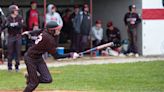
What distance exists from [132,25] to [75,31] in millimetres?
2410

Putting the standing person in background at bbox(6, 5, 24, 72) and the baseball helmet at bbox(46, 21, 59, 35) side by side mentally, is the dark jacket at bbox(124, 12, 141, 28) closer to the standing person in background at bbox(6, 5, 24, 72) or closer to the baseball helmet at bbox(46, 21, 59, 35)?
the standing person in background at bbox(6, 5, 24, 72)

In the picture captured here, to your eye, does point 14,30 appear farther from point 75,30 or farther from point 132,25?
point 132,25

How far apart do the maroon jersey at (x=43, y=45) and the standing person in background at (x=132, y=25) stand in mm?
10675

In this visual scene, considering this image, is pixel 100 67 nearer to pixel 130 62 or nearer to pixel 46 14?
pixel 130 62

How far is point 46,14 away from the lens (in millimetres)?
20969

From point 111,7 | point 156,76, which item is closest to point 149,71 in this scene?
point 156,76

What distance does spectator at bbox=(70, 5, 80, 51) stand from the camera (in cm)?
2152

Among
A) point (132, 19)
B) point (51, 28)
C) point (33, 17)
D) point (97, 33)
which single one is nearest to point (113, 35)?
point (97, 33)

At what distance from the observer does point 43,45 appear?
455 inches

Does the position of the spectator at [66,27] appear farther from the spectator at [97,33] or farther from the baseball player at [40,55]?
the baseball player at [40,55]

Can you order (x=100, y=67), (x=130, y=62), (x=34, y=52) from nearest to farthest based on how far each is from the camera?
(x=34, y=52), (x=100, y=67), (x=130, y=62)

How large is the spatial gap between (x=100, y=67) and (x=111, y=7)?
6335mm

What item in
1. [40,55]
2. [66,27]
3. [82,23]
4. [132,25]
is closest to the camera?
[40,55]

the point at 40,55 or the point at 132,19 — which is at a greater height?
the point at 40,55
